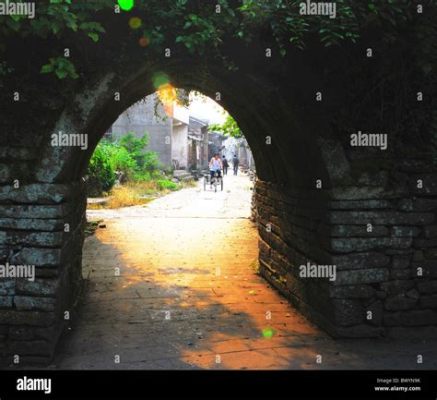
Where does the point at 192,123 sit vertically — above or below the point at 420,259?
above

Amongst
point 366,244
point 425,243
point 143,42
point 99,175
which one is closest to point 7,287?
point 143,42

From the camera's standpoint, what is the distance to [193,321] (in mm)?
5297

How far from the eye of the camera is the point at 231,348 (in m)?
4.46

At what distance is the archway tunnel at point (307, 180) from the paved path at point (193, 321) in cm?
30

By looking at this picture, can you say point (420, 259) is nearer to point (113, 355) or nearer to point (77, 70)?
point (113, 355)

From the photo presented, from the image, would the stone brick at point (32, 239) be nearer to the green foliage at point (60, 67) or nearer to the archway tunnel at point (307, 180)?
the archway tunnel at point (307, 180)

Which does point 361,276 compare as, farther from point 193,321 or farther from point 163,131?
point 163,131

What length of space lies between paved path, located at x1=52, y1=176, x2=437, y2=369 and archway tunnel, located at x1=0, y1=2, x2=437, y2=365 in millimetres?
298

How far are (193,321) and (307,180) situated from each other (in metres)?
2.02

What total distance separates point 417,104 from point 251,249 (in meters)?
5.48

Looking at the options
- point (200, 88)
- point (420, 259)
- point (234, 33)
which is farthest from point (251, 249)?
point (234, 33)

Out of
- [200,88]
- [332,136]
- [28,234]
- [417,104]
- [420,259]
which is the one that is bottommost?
[420,259]

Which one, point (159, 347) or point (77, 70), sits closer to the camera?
point (77, 70)

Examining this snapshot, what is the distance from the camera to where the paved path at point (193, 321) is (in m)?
4.18
